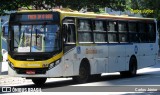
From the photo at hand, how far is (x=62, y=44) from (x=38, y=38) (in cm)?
88

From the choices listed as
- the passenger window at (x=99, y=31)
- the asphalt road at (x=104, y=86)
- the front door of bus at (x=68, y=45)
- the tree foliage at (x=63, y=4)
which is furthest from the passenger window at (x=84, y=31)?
the tree foliage at (x=63, y=4)

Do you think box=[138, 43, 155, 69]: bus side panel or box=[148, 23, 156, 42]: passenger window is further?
box=[148, 23, 156, 42]: passenger window

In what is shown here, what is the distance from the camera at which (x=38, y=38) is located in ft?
62.2

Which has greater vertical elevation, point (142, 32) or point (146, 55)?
point (142, 32)

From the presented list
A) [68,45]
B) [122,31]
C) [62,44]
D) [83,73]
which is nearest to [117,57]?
[122,31]

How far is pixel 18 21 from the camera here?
19.4 m

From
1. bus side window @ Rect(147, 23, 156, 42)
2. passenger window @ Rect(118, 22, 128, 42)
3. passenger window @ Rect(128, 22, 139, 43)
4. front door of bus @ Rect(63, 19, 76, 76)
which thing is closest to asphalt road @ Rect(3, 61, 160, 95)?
front door of bus @ Rect(63, 19, 76, 76)

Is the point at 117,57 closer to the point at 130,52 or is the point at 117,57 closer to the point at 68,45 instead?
the point at 130,52

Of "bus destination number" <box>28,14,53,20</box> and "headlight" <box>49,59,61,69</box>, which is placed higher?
"bus destination number" <box>28,14,53,20</box>

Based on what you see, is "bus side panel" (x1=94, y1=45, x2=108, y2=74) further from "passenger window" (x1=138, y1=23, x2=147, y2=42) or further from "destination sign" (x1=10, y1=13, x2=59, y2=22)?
"passenger window" (x1=138, y1=23, x2=147, y2=42)

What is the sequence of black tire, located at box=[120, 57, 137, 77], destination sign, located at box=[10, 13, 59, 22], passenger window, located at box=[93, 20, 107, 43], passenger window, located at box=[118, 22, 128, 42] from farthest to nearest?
black tire, located at box=[120, 57, 137, 77]
passenger window, located at box=[118, 22, 128, 42]
passenger window, located at box=[93, 20, 107, 43]
destination sign, located at box=[10, 13, 59, 22]

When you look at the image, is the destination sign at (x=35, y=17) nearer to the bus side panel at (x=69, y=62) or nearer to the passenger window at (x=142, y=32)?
the bus side panel at (x=69, y=62)

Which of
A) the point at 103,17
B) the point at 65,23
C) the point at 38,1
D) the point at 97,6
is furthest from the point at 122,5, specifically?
the point at 65,23

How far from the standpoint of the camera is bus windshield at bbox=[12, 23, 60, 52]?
62.0 ft
